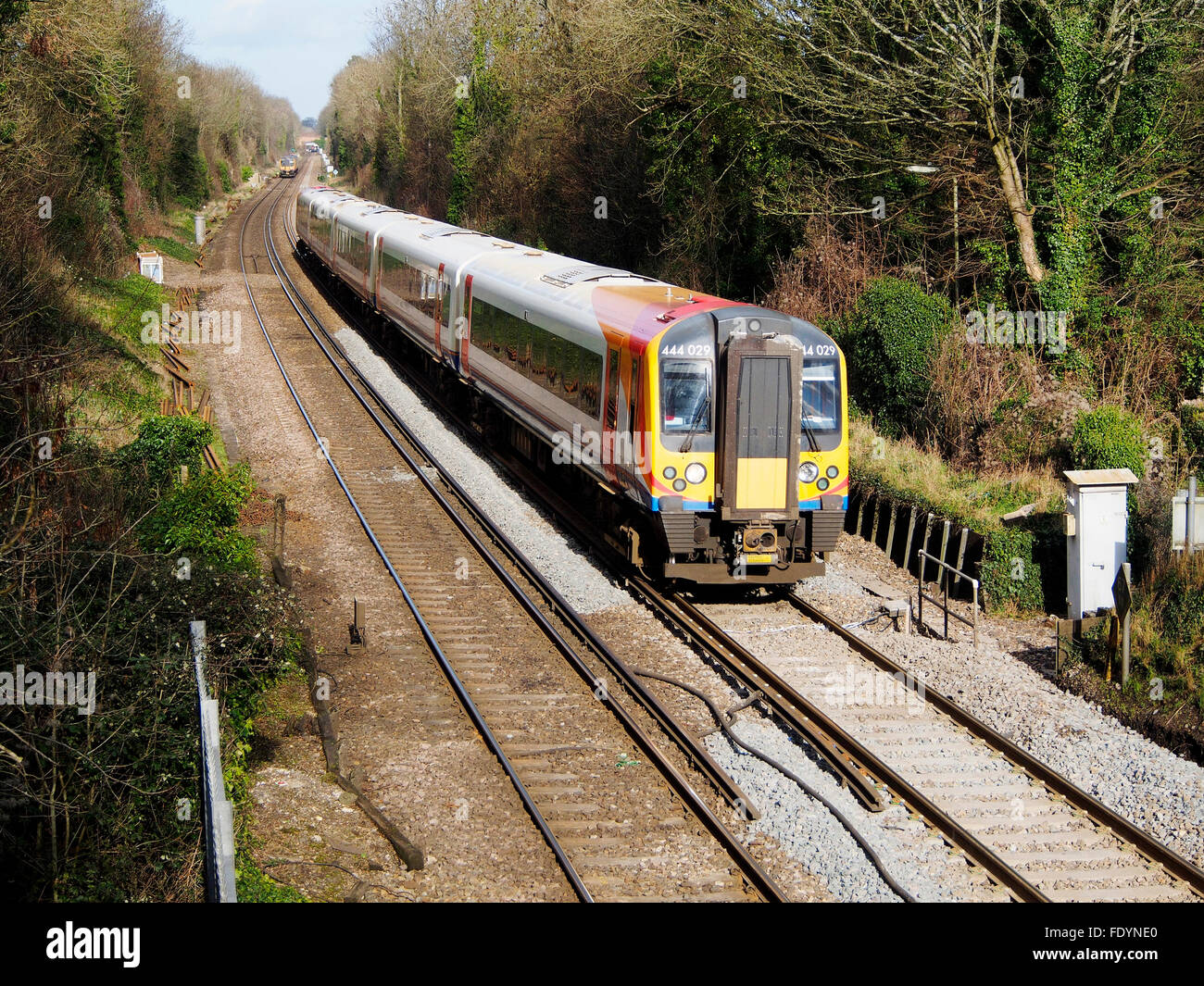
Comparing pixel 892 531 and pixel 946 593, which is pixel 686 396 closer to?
pixel 946 593

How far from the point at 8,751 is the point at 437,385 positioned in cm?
1708

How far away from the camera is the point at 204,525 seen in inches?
551

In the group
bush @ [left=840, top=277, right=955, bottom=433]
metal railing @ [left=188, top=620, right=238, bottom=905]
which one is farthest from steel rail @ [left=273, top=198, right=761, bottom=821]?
bush @ [left=840, top=277, right=955, bottom=433]

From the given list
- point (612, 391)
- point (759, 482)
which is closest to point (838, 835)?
point (759, 482)

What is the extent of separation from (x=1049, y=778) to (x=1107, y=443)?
7.29m

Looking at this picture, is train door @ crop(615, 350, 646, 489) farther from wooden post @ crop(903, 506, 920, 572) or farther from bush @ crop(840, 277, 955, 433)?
bush @ crop(840, 277, 955, 433)

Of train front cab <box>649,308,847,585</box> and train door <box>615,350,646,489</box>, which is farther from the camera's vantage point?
train door <box>615,350,646,489</box>

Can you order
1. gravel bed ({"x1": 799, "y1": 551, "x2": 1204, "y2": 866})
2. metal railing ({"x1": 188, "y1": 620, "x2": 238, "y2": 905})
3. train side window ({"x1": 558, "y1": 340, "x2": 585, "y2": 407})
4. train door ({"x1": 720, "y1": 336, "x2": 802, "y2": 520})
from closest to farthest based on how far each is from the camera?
metal railing ({"x1": 188, "y1": 620, "x2": 238, "y2": 905}) < gravel bed ({"x1": 799, "y1": 551, "x2": 1204, "y2": 866}) < train door ({"x1": 720, "y1": 336, "x2": 802, "y2": 520}) < train side window ({"x1": 558, "y1": 340, "x2": 585, "y2": 407})

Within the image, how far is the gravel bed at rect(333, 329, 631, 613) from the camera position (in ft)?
45.5

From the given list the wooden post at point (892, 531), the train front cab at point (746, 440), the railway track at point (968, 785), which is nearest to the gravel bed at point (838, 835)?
the railway track at point (968, 785)

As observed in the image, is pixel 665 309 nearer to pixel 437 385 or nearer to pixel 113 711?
pixel 113 711

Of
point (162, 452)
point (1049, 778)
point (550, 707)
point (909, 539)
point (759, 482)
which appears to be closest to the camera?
point (1049, 778)

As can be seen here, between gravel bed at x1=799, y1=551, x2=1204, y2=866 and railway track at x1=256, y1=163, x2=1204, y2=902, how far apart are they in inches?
12.4
